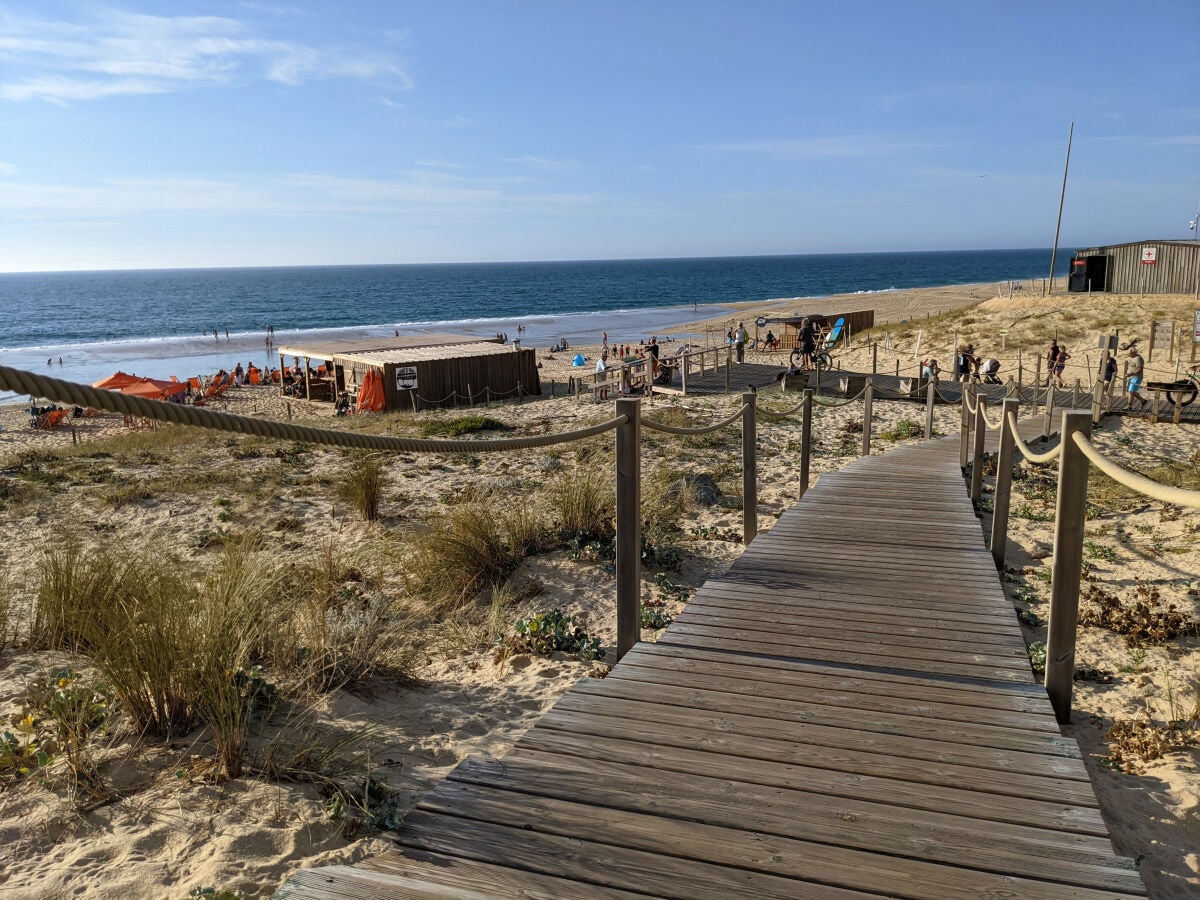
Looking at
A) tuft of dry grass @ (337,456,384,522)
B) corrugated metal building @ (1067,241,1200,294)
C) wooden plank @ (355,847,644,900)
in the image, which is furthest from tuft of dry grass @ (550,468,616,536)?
corrugated metal building @ (1067,241,1200,294)

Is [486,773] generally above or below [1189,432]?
above

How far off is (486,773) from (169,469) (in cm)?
1093

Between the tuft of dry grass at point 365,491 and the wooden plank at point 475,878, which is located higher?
the wooden plank at point 475,878

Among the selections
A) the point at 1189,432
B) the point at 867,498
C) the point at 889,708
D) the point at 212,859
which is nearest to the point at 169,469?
the point at 867,498

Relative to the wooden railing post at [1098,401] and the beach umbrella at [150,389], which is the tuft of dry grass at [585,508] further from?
the beach umbrella at [150,389]

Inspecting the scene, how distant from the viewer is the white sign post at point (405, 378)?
79.9ft

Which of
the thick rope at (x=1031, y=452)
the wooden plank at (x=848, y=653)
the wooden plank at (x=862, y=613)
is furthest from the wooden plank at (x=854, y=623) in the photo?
the thick rope at (x=1031, y=452)

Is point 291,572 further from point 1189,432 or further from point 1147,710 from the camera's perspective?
point 1189,432

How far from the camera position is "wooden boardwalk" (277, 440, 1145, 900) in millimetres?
2262

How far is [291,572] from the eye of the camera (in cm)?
622

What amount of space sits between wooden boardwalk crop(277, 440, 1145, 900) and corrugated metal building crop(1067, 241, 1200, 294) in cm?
3861

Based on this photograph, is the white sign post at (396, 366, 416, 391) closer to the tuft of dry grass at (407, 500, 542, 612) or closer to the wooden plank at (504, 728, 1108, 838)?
the tuft of dry grass at (407, 500, 542, 612)

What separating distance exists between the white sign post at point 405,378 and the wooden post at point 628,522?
2087cm

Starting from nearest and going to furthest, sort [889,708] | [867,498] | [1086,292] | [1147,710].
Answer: [889,708] < [1147,710] < [867,498] < [1086,292]
